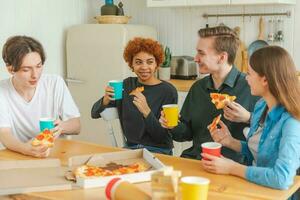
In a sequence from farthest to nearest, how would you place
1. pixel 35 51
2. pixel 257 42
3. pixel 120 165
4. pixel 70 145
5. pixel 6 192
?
pixel 257 42
pixel 35 51
pixel 70 145
pixel 120 165
pixel 6 192

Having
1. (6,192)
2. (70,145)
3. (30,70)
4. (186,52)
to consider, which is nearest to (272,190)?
(6,192)

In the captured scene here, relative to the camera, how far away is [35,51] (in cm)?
248

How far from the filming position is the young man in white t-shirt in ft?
7.97

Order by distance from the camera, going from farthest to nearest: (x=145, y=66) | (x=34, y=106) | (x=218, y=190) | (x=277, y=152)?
1. (x=145, y=66)
2. (x=34, y=106)
3. (x=277, y=152)
4. (x=218, y=190)

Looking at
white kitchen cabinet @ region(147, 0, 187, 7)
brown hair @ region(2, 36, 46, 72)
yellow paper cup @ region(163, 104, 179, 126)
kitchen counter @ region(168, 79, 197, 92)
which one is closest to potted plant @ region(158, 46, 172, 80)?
kitchen counter @ region(168, 79, 197, 92)

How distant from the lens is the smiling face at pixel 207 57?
2.45 m

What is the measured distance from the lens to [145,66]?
2.78 metres

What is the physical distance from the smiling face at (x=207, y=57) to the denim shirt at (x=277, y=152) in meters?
0.67

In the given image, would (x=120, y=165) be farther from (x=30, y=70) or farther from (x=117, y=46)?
(x=117, y=46)

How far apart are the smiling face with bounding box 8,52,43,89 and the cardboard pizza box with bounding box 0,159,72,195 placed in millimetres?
574

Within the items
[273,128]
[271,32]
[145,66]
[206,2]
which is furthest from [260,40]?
[273,128]

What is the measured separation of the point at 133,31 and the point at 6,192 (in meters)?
2.81

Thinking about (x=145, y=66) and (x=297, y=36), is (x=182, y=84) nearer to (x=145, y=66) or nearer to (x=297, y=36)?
(x=297, y=36)

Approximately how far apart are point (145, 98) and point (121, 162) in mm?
801
